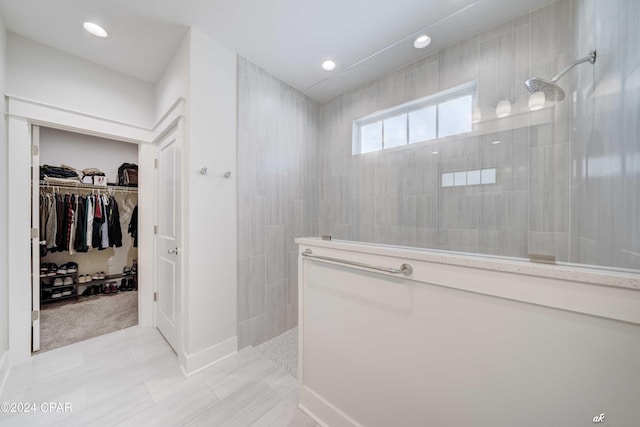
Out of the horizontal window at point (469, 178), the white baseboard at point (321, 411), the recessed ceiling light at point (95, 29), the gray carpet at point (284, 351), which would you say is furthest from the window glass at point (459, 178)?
the recessed ceiling light at point (95, 29)

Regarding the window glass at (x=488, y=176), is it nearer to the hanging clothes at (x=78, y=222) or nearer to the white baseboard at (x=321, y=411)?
the white baseboard at (x=321, y=411)

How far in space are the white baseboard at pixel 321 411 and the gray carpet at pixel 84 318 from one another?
7.37ft

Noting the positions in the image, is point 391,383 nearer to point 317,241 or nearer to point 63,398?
point 317,241

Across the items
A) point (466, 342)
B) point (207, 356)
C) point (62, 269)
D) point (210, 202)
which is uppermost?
point (210, 202)

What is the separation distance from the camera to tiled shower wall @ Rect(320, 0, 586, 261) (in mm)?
1317

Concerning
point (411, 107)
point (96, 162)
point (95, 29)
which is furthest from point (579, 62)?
point (96, 162)

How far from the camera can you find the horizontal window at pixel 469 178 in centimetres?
152

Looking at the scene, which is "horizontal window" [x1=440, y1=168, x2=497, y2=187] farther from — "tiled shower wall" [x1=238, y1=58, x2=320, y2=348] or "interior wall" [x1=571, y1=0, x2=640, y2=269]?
"tiled shower wall" [x1=238, y1=58, x2=320, y2=348]

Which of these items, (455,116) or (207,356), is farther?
(207,356)

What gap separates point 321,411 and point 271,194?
5.63 ft

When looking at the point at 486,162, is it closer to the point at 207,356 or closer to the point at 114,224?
the point at 207,356

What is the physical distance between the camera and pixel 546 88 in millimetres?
1321

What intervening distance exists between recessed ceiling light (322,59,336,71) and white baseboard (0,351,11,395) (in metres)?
3.43

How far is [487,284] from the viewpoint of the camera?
0.75m
